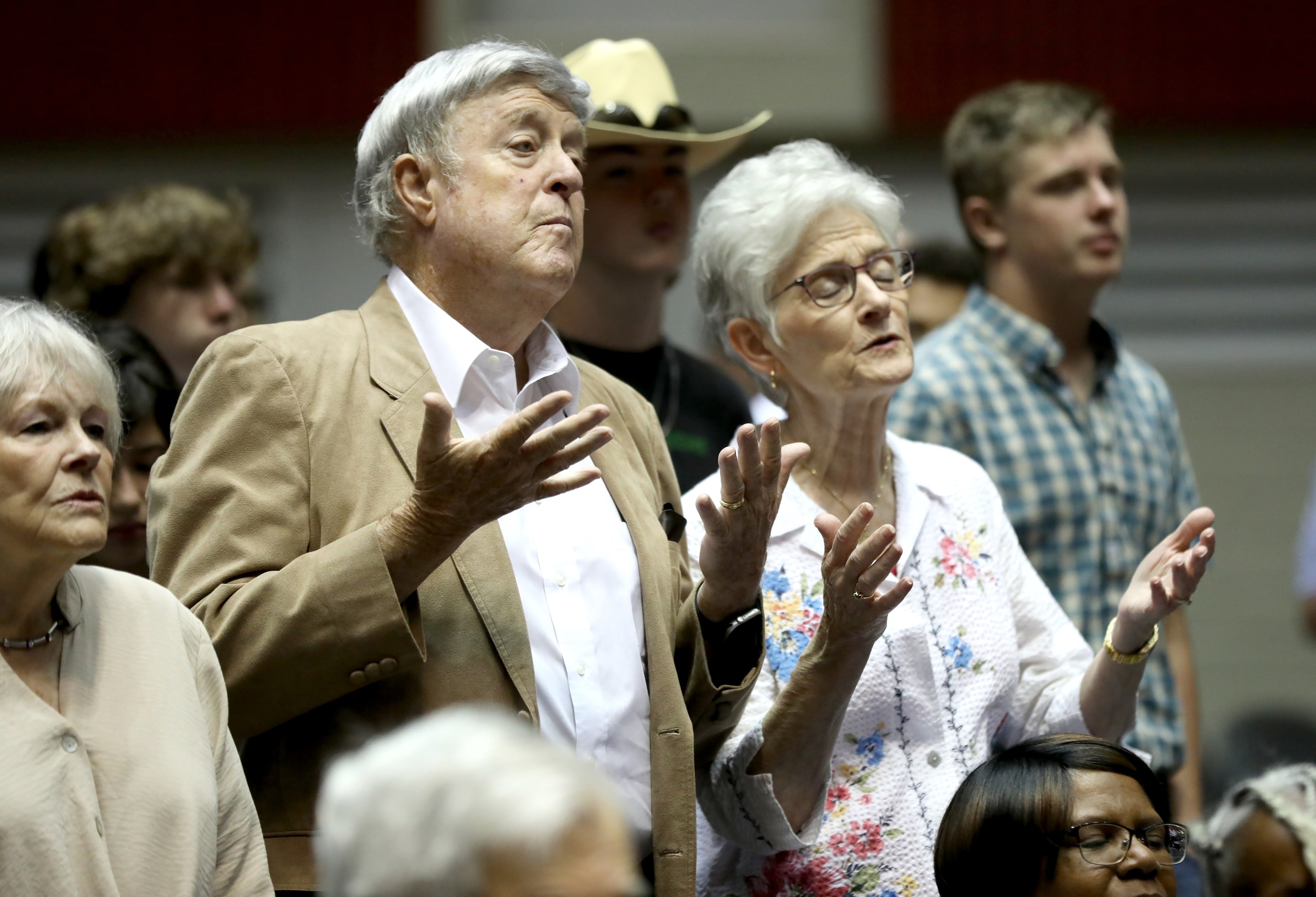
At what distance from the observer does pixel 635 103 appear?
394cm

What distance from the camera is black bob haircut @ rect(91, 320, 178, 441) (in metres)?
3.21

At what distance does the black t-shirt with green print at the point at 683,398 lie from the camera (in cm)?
382

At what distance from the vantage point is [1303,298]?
317 inches

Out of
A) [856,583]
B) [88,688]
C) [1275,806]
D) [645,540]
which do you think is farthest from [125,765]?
[1275,806]

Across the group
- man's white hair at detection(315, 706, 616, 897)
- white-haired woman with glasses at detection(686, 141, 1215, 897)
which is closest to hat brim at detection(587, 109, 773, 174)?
white-haired woman with glasses at detection(686, 141, 1215, 897)

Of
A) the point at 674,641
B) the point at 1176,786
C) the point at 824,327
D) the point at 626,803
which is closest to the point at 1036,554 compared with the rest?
the point at 1176,786

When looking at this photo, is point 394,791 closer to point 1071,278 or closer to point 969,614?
point 969,614

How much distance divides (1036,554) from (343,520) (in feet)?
6.08

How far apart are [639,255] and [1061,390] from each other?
3.41 ft

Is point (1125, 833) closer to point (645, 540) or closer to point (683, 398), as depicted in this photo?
point (645, 540)

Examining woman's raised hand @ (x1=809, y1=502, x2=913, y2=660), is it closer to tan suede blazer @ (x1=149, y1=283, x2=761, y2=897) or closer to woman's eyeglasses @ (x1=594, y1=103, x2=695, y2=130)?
tan suede blazer @ (x1=149, y1=283, x2=761, y2=897)

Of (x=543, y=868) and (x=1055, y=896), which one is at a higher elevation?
(x=543, y=868)

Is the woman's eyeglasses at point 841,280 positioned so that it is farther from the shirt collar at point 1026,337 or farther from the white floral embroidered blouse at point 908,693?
the shirt collar at point 1026,337

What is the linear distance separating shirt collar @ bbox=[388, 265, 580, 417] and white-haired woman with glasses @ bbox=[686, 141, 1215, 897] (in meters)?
0.45
